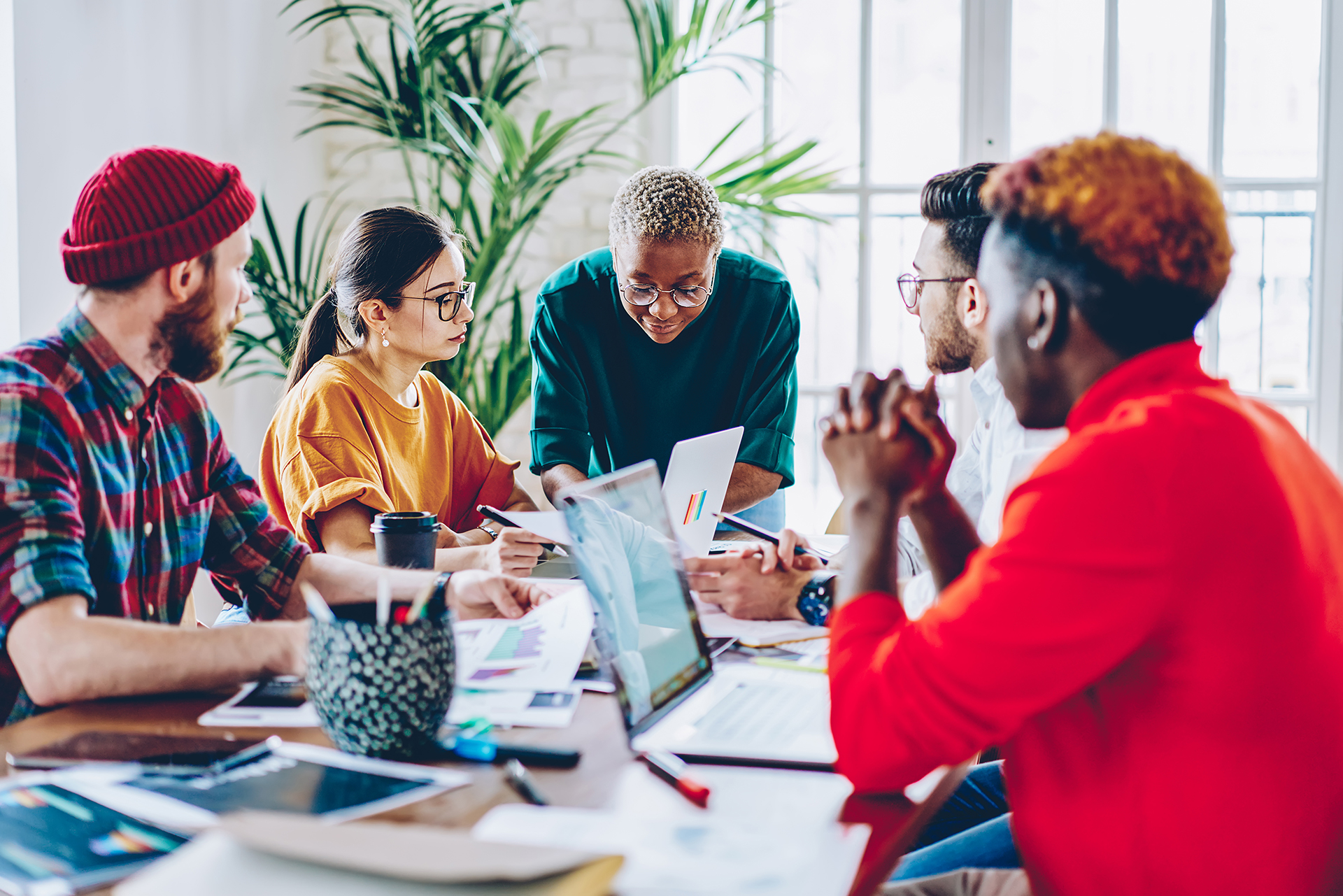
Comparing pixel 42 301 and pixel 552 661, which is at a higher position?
pixel 42 301

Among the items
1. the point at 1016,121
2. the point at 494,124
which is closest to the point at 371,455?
the point at 494,124

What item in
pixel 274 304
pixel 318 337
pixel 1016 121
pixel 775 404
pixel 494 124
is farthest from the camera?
pixel 1016 121

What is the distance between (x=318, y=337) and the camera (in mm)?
2234

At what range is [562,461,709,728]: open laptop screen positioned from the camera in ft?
3.24

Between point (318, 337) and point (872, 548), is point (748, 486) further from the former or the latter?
point (872, 548)

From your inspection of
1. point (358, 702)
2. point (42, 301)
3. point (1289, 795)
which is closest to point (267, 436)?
point (42, 301)

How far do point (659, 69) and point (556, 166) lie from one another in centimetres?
43

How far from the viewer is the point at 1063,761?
0.90 metres

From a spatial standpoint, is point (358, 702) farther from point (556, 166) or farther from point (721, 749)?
point (556, 166)

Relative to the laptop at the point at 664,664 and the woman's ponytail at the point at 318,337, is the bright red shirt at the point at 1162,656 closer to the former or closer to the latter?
the laptop at the point at 664,664

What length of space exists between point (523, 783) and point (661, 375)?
165cm

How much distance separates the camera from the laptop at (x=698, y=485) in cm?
173

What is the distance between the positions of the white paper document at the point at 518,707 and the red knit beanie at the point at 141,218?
0.64 m

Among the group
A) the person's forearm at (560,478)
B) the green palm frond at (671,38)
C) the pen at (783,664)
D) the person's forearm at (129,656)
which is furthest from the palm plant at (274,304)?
the pen at (783,664)
